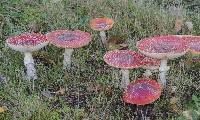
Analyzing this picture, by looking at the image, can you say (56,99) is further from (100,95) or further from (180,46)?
(180,46)

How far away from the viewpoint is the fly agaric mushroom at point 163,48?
4.63 m

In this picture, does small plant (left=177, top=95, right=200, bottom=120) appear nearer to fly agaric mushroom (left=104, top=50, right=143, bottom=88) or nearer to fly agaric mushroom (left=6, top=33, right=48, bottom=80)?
fly agaric mushroom (left=104, top=50, right=143, bottom=88)

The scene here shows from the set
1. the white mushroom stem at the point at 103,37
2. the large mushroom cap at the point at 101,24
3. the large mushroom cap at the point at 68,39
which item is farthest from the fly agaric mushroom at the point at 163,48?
the white mushroom stem at the point at 103,37

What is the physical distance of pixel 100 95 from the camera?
498 cm

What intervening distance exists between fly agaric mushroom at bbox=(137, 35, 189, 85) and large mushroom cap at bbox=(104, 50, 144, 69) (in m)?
0.17

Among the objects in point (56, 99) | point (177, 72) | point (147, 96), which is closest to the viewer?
point (147, 96)

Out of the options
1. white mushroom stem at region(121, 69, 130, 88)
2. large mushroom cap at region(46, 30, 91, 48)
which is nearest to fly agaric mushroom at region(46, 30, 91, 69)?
large mushroom cap at region(46, 30, 91, 48)

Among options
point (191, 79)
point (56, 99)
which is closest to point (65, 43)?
point (56, 99)

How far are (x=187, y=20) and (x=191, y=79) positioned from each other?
5.73 ft

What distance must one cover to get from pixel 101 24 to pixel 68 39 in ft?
3.11

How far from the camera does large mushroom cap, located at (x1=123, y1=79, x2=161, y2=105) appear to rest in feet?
15.3

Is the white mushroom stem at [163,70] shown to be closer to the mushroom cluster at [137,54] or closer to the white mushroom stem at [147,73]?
the mushroom cluster at [137,54]

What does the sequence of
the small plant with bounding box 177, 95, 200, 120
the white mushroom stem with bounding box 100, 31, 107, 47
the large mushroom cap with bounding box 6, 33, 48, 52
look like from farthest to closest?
the white mushroom stem with bounding box 100, 31, 107, 47 → the large mushroom cap with bounding box 6, 33, 48, 52 → the small plant with bounding box 177, 95, 200, 120

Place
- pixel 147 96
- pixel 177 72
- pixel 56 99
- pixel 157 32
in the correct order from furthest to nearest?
pixel 157 32 → pixel 177 72 → pixel 56 99 → pixel 147 96
